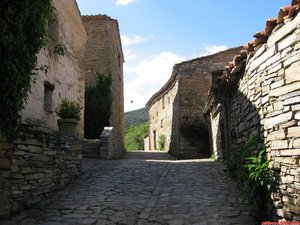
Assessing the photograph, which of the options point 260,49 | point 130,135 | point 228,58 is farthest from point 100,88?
point 130,135

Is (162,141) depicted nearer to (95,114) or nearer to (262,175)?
(95,114)

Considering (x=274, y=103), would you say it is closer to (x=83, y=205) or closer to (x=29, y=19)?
(x=83, y=205)

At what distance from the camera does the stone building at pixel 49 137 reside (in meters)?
6.01

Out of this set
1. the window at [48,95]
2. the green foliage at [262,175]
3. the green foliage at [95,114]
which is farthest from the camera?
the green foliage at [95,114]

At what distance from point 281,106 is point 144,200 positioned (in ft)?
11.5

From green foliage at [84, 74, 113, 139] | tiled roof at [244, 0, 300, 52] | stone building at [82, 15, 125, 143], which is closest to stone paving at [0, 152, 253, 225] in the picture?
Answer: tiled roof at [244, 0, 300, 52]

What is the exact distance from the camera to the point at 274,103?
5.40 m

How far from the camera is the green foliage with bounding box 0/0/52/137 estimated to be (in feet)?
19.1

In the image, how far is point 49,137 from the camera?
24.4ft

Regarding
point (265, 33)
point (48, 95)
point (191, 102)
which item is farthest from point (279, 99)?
point (191, 102)

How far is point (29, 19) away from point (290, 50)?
4718 mm

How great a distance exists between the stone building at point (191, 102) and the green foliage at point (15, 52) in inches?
469

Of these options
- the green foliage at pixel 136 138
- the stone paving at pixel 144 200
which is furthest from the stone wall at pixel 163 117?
the stone paving at pixel 144 200

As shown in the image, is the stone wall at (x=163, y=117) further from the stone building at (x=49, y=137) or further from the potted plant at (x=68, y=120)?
the potted plant at (x=68, y=120)
